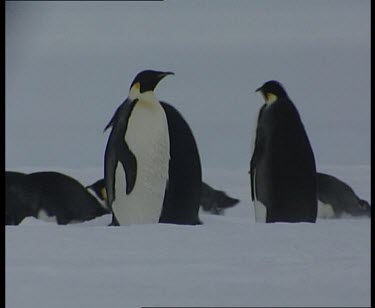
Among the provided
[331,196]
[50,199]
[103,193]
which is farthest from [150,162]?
[331,196]

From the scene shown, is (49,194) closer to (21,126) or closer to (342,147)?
(21,126)

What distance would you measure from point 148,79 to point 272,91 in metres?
0.33

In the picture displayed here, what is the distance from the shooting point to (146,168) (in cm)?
202

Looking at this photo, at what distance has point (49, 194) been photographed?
1.99 meters

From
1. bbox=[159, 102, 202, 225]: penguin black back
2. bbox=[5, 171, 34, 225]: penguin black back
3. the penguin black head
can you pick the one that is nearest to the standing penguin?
bbox=[159, 102, 202, 225]: penguin black back

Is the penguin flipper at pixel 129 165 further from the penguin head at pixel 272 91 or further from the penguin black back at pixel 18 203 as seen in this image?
the penguin head at pixel 272 91

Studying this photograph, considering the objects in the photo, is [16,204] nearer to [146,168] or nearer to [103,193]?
[103,193]

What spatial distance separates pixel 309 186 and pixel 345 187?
0.31 feet

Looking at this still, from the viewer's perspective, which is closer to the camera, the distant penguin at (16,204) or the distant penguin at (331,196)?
the distant penguin at (331,196)

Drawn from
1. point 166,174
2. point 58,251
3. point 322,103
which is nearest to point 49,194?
point 58,251

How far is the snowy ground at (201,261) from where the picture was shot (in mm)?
1771

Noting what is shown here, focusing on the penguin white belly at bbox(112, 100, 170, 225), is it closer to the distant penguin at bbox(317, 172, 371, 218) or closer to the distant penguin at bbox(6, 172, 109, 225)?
the distant penguin at bbox(6, 172, 109, 225)

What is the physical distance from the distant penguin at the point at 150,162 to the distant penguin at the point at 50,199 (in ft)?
0.27

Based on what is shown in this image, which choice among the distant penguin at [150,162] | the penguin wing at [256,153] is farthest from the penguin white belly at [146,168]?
the penguin wing at [256,153]
